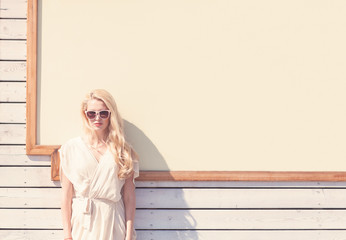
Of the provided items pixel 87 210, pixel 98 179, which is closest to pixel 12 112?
pixel 98 179

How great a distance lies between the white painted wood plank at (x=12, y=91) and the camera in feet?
11.8

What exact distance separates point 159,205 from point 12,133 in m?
1.59

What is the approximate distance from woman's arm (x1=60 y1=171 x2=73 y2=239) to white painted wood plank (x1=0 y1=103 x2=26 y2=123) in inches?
30.5

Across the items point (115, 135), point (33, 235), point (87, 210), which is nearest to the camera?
point (87, 210)

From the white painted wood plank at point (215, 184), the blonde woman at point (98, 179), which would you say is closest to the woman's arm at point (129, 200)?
the blonde woman at point (98, 179)

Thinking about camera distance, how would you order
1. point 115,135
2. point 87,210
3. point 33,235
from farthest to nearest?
point 33,235
point 115,135
point 87,210

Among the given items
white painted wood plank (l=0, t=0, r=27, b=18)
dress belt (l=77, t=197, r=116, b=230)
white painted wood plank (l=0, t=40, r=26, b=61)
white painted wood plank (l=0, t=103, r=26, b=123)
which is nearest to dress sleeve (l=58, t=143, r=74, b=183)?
dress belt (l=77, t=197, r=116, b=230)

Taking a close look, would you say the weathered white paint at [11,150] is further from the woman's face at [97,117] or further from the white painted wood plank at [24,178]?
the woman's face at [97,117]

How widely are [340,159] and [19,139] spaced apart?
3166 millimetres

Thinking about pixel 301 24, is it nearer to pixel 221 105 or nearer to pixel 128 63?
pixel 221 105

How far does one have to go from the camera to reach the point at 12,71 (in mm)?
3617

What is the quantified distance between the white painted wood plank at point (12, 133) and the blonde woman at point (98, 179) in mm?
484

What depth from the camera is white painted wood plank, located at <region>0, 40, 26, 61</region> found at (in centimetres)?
361

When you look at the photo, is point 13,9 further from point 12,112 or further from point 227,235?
point 227,235
